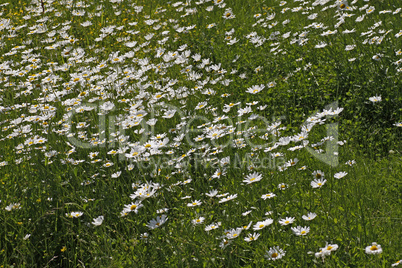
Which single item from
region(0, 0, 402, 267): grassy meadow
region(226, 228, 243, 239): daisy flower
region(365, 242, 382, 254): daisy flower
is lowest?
region(0, 0, 402, 267): grassy meadow

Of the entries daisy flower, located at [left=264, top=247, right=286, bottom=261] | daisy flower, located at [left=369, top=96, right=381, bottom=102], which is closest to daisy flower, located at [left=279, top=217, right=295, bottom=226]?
daisy flower, located at [left=264, top=247, right=286, bottom=261]

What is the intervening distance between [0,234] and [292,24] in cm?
407

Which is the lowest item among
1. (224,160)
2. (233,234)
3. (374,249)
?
(224,160)

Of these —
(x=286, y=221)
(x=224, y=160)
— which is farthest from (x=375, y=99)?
(x=286, y=221)

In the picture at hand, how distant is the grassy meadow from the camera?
7.45ft

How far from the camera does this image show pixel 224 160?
3027 millimetres

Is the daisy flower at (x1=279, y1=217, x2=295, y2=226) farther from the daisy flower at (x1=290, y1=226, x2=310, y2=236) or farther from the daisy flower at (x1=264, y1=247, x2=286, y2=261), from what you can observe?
the daisy flower at (x1=264, y1=247, x2=286, y2=261)

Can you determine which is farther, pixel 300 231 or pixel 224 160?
pixel 224 160

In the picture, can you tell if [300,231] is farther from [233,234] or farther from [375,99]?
[375,99]

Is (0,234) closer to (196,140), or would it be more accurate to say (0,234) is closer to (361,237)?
(196,140)

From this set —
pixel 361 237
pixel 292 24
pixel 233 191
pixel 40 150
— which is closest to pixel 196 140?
pixel 233 191

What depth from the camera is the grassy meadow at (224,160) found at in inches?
89.5

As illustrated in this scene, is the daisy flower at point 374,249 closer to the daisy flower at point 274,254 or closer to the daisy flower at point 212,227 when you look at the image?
the daisy flower at point 274,254

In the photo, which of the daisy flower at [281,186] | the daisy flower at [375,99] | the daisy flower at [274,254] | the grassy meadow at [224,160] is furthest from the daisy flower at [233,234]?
the daisy flower at [375,99]
